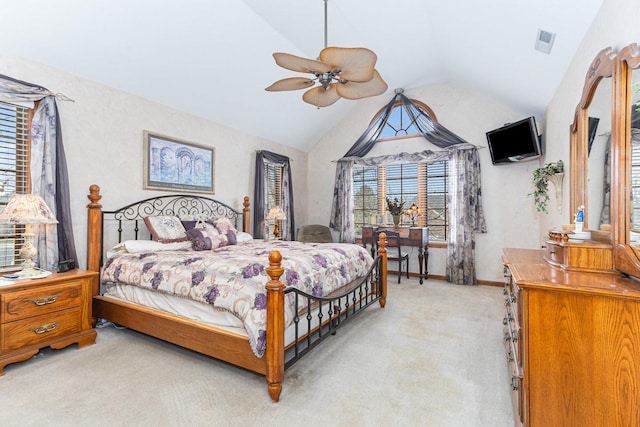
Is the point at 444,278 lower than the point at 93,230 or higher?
lower

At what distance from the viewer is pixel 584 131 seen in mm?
2178

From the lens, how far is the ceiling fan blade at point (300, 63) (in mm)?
2328

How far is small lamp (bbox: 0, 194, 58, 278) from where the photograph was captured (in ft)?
7.66

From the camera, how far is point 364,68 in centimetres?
244

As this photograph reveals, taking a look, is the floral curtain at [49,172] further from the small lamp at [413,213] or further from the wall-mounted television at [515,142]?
the wall-mounted television at [515,142]

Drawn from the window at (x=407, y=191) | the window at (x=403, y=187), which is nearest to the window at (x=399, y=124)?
the window at (x=403, y=187)

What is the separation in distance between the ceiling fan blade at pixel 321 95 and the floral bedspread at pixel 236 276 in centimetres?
153

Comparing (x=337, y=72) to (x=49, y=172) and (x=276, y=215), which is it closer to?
(x=49, y=172)

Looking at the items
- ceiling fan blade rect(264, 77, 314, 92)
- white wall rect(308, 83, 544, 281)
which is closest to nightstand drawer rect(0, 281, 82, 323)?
ceiling fan blade rect(264, 77, 314, 92)

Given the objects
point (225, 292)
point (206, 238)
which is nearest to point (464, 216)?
point (206, 238)

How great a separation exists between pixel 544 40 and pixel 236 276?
10.9 feet

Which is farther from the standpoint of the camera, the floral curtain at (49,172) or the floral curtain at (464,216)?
the floral curtain at (464,216)

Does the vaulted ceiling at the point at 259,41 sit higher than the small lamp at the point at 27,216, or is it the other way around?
the vaulted ceiling at the point at 259,41

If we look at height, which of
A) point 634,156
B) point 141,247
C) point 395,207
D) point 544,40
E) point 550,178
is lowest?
point 141,247
